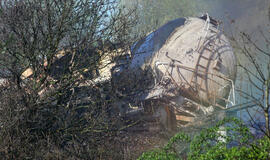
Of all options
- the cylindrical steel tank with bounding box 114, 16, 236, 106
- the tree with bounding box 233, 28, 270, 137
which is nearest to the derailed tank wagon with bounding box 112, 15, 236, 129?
the cylindrical steel tank with bounding box 114, 16, 236, 106

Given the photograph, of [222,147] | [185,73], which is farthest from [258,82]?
[185,73]

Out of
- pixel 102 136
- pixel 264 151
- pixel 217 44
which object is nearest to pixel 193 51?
pixel 217 44

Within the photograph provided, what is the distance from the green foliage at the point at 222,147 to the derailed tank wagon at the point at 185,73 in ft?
12.0

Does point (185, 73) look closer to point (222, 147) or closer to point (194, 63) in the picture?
point (194, 63)

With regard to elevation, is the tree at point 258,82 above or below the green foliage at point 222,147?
above

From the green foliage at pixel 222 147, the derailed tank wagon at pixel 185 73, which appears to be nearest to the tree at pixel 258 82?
the green foliage at pixel 222 147

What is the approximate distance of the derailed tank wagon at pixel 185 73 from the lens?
9055 millimetres

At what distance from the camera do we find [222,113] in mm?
8852

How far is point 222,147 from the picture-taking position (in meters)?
4.46

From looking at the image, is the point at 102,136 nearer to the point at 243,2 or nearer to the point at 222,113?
the point at 222,113

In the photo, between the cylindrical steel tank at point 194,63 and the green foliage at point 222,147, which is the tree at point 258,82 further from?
the cylindrical steel tank at point 194,63

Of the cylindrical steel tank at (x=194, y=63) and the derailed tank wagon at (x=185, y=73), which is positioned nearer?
the derailed tank wagon at (x=185, y=73)

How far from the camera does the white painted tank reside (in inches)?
367

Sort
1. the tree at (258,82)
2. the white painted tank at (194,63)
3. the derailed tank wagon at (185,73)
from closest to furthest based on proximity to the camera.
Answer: the tree at (258,82) → the derailed tank wagon at (185,73) → the white painted tank at (194,63)
